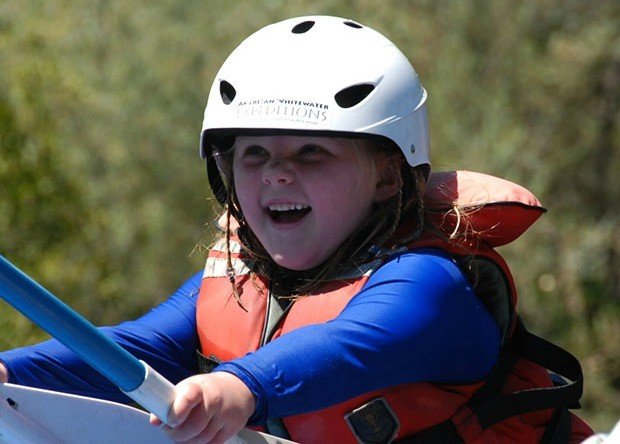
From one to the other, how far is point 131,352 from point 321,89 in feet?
2.95

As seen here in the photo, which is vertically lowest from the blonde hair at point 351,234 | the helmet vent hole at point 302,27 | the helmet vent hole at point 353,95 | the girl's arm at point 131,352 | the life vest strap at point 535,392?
the life vest strap at point 535,392

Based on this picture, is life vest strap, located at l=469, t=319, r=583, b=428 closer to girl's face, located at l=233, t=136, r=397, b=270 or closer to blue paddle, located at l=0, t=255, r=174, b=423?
girl's face, located at l=233, t=136, r=397, b=270

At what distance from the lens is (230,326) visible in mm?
3598

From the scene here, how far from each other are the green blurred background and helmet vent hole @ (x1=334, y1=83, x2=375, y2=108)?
6.84 m

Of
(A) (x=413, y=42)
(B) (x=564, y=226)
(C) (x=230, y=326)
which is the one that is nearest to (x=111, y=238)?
(A) (x=413, y=42)

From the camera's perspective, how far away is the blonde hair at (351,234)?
11.4ft

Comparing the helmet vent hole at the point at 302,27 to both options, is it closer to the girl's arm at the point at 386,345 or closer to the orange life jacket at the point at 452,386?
the orange life jacket at the point at 452,386

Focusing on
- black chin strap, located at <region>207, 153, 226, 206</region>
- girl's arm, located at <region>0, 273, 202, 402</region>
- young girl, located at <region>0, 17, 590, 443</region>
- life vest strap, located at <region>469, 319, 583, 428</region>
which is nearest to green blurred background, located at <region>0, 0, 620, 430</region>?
black chin strap, located at <region>207, 153, 226, 206</region>

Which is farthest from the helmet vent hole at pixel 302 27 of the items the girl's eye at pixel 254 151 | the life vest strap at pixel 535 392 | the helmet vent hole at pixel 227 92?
the life vest strap at pixel 535 392

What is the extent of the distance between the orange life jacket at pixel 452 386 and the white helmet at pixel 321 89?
0.24m

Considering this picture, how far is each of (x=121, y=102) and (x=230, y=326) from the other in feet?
28.2

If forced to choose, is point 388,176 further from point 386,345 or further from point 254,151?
point 386,345

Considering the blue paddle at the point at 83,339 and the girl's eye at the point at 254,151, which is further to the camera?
the girl's eye at the point at 254,151

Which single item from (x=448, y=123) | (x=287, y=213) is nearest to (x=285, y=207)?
(x=287, y=213)
